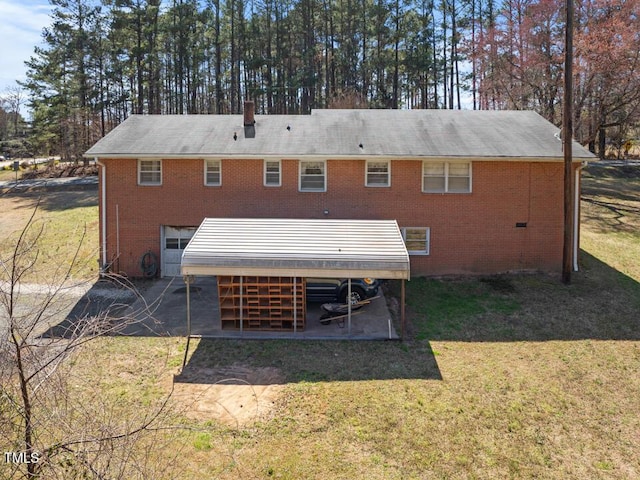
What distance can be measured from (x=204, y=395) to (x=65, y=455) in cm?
481

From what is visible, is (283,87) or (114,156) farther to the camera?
(283,87)

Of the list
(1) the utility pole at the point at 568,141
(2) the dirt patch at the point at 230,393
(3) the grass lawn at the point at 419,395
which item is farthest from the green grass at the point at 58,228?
(1) the utility pole at the point at 568,141

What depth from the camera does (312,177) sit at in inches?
635

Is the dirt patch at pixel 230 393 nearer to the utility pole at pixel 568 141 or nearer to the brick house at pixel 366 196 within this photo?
the brick house at pixel 366 196

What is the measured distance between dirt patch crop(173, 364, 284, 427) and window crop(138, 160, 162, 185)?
8.80 m

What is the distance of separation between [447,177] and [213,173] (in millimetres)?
8532

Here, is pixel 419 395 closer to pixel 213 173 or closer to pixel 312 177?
pixel 312 177

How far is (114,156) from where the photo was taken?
15578 millimetres

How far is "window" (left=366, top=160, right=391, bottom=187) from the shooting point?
16078mm

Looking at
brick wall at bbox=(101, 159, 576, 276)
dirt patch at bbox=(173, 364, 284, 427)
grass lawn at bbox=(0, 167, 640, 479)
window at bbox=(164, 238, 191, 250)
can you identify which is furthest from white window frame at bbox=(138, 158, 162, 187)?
dirt patch at bbox=(173, 364, 284, 427)

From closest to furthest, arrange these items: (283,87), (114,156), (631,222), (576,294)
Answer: (576,294)
(114,156)
(631,222)
(283,87)

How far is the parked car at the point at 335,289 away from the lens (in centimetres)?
1321

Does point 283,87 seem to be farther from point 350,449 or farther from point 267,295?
point 350,449

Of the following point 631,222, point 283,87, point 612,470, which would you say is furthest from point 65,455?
point 283,87
